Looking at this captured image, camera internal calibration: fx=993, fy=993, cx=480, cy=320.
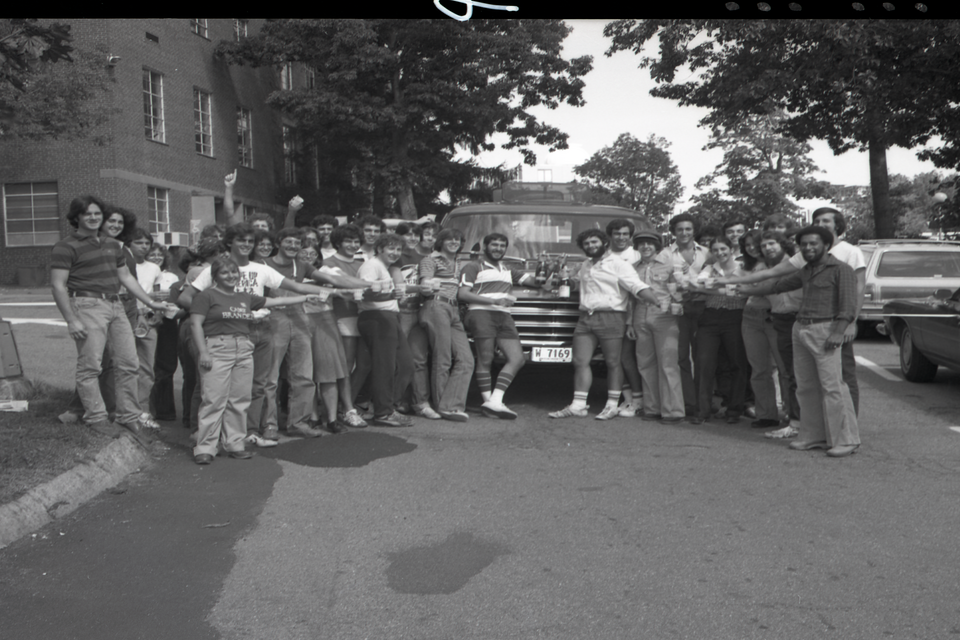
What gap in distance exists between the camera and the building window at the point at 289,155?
3909 centimetres

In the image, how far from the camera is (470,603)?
400 centimetres

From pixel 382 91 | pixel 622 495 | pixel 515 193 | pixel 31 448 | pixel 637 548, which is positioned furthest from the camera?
pixel 382 91

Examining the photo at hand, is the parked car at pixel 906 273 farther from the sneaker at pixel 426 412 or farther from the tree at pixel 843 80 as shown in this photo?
the sneaker at pixel 426 412

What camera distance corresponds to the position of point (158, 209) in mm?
29672

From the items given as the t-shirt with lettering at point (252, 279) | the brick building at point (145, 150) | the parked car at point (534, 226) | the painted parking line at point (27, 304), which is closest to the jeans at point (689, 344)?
the parked car at point (534, 226)

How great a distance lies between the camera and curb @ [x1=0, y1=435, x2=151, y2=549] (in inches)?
201

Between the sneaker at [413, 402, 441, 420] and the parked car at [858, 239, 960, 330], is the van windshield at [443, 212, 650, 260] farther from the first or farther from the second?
the parked car at [858, 239, 960, 330]

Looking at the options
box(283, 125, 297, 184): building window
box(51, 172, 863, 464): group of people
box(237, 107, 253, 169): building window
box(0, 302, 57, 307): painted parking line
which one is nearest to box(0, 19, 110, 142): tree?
box(0, 302, 57, 307): painted parking line

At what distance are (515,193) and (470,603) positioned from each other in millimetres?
9844

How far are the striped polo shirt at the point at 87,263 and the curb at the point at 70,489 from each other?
42.3 inches

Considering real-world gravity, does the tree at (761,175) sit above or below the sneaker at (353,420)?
above

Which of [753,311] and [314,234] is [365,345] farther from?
[753,311]

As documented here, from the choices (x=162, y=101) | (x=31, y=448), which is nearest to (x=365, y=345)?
(x=31, y=448)

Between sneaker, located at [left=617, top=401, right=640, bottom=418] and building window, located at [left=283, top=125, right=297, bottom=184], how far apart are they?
32.2 m
